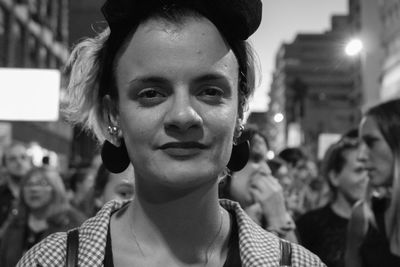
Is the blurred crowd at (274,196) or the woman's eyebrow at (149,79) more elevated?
the woman's eyebrow at (149,79)

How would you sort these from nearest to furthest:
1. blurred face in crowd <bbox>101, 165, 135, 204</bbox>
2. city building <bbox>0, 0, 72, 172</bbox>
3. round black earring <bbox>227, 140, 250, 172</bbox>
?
1. round black earring <bbox>227, 140, 250, 172</bbox>
2. blurred face in crowd <bbox>101, 165, 135, 204</bbox>
3. city building <bbox>0, 0, 72, 172</bbox>

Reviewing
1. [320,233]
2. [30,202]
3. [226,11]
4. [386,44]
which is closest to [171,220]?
[226,11]

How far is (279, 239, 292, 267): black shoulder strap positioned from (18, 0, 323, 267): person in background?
1cm

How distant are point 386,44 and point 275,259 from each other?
49575mm

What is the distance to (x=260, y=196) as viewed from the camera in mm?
3895

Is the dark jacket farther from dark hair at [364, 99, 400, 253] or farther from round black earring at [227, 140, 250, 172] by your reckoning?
round black earring at [227, 140, 250, 172]

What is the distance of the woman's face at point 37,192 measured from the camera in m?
6.27

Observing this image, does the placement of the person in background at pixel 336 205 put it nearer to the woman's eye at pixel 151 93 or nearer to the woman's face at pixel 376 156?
the woman's face at pixel 376 156

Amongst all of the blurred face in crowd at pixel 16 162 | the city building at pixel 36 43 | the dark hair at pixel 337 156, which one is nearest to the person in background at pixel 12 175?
the blurred face in crowd at pixel 16 162

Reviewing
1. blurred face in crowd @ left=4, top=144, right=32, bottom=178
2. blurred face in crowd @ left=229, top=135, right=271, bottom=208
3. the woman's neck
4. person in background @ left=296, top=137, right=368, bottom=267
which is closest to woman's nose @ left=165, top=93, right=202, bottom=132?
the woman's neck

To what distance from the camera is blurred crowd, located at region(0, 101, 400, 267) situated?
3902 millimetres

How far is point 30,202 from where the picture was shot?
6.29m

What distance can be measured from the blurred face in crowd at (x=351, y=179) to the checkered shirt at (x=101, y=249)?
390cm

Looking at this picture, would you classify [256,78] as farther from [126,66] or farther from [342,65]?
[342,65]
